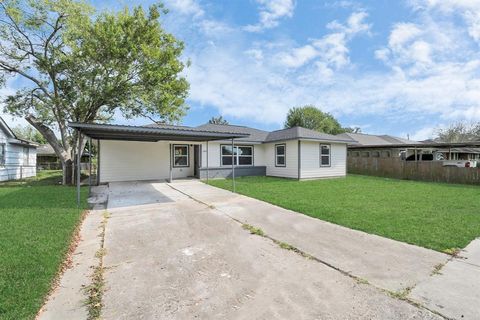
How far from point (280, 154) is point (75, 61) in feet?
40.2

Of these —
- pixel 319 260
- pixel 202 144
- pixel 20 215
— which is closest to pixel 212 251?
pixel 319 260

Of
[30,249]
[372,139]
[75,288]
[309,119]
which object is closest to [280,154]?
[30,249]

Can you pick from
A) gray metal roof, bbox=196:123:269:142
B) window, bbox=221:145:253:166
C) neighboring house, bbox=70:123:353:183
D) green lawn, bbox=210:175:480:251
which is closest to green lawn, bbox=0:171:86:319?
green lawn, bbox=210:175:480:251

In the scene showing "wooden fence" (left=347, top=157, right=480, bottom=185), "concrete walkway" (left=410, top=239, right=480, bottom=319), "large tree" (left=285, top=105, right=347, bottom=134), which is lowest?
"concrete walkway" (left=410, top=239, right=480, bottom=319)

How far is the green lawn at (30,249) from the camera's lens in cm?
259

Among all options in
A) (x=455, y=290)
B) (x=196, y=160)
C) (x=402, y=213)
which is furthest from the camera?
(x=196, y=160)

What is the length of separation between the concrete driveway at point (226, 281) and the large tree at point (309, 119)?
3858cm

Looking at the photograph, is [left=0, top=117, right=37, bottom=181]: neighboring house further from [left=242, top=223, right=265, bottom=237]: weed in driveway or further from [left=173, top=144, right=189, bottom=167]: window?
[left=242, top=223, right=265, bottom=237]: weed in driveway

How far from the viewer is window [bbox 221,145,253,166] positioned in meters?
15.6

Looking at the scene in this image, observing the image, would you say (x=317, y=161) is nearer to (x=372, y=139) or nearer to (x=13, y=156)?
(x=372, y=139)

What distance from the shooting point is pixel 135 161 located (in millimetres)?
14211

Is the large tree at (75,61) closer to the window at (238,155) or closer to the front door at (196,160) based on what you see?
the front door at (196,160)

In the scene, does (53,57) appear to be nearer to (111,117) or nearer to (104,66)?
(104,66)

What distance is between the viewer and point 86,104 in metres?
13.7
